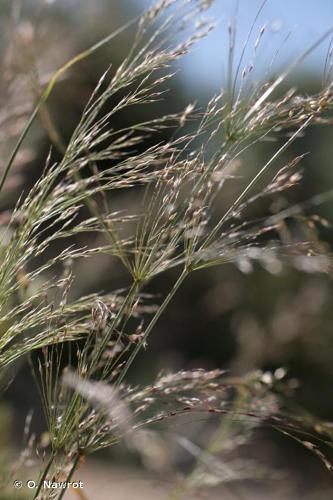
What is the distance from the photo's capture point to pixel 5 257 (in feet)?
3.33

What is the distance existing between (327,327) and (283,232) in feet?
13.7

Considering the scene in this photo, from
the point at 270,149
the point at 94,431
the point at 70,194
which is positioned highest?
the point at 270,149

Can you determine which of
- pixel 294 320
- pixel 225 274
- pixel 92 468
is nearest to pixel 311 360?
pixel 225 274

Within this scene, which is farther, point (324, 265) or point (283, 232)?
point (283, 232)

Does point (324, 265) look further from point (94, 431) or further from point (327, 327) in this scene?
point (327, 327)

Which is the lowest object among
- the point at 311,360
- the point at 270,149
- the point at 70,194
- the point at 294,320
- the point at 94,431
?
the point at 94,431

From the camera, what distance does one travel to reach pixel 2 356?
104cm

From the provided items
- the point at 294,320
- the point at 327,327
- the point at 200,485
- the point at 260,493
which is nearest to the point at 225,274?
the point at 260,493

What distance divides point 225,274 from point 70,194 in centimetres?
705

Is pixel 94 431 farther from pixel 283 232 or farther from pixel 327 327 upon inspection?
pixel 327 327

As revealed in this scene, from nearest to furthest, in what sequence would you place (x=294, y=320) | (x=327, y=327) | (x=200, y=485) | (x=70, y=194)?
(x=70, y=194), (x=200, y=485), (x=294, y=320), (x=327, y=327)

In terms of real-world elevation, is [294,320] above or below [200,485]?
above

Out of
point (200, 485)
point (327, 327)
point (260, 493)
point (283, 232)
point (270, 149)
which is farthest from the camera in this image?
point (270, 149)

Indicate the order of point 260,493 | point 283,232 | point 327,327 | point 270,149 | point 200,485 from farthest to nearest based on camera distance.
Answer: point 270,149 < point 260,493 < point 327,327 < point 200,485 < point 283,232
